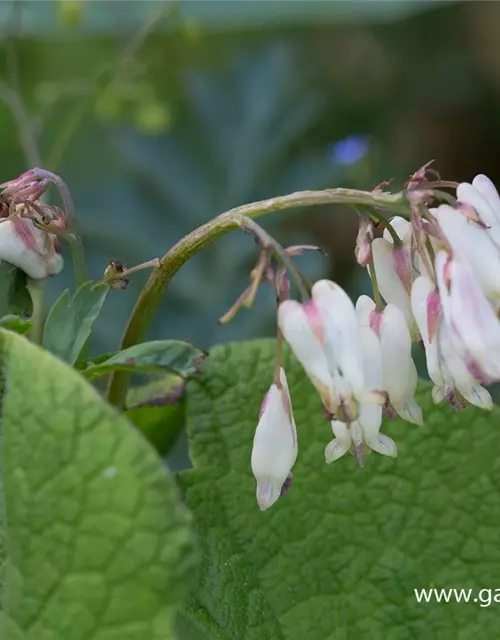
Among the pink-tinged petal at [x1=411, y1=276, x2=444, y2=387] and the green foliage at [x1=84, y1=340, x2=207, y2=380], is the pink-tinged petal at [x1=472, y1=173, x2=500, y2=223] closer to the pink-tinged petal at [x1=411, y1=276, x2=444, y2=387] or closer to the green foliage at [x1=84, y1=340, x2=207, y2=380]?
the pink-tinged petal at [x1=411, y1=276, x2=444, y2=387]

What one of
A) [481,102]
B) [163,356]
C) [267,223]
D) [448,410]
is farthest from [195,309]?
[481,102]

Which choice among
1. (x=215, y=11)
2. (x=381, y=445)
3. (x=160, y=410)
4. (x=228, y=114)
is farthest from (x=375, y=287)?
(x=215, y=11)

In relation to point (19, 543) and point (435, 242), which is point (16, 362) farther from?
point (435, 242)

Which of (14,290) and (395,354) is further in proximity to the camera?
(14,290)

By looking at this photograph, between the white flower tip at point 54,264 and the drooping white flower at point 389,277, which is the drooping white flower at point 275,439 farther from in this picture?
the white flower tip at point 54,264

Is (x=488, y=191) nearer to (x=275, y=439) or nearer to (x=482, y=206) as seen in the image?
(x=482, y=206)

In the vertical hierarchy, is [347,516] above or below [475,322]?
below
